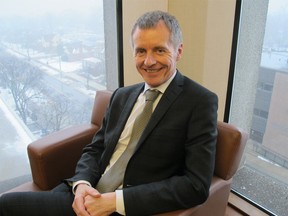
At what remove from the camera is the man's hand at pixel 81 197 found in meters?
1.03

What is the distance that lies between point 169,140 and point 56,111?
1.24m

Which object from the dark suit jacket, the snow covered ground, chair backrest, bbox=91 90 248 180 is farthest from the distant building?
the snow covered ground

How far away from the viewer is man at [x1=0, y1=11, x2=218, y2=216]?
3.26 ft

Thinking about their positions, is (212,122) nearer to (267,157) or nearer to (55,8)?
(267,157)

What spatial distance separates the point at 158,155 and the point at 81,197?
0.37 m

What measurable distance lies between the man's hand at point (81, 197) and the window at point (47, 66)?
40.8 inches

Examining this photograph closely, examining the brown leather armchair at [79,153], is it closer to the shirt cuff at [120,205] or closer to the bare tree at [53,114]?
the shirt cuff at [120,205]

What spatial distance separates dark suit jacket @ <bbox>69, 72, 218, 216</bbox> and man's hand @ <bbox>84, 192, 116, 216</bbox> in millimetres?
63

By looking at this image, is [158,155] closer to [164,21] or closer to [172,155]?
[172,155]

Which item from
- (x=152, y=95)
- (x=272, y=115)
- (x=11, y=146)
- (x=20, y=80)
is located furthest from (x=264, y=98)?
(x=11, y=146)

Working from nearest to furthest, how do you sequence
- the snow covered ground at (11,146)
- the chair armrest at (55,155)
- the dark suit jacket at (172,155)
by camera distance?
the dark suit jacket at (172,155) < the chair armrest at (55,155) < the snow covered ground at (11,146)

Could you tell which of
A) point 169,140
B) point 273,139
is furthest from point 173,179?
point 273,139

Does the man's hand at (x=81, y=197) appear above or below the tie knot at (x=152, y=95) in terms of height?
below

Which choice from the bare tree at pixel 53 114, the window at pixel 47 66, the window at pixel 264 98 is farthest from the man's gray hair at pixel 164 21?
the bare tree at pixel 53 114
